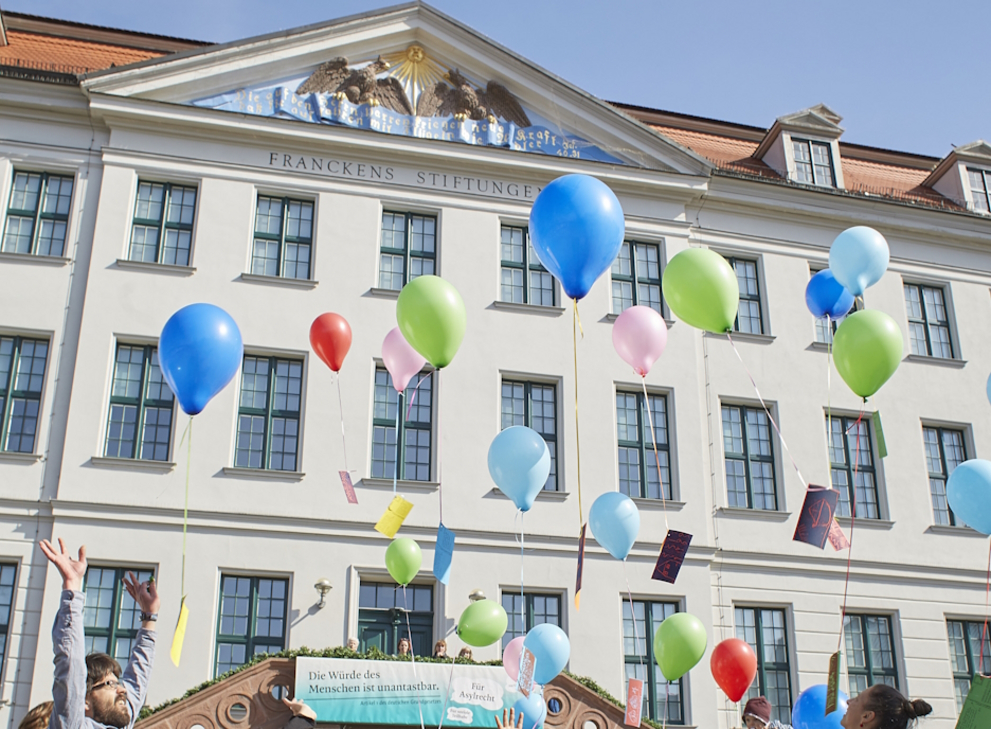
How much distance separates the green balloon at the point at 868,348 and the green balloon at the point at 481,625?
5505 mm

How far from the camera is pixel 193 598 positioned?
17.0 metres

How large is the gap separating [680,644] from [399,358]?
5.72 m

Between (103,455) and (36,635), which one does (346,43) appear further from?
(36,635)

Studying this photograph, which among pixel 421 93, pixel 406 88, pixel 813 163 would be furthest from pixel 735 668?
pixel 813 163

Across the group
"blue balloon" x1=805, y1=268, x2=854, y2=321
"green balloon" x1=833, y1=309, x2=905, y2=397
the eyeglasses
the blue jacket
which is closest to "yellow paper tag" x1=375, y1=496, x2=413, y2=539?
"green balloon" x1=833, y1=309, x2=905, y2=397

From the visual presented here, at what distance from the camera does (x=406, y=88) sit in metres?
21.7

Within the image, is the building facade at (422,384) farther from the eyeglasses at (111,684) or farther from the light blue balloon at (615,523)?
the eyeglasses at (111,684)

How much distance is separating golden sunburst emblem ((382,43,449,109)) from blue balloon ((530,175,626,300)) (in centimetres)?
1140

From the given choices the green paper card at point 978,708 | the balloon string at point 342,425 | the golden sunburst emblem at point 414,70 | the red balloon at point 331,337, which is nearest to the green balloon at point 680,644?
the red balloon at point 331,337

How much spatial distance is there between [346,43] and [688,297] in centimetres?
1212

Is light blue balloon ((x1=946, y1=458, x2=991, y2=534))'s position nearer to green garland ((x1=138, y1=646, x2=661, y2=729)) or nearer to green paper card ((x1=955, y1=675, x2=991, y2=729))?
green paper card ((x1=955, y1=675, x2=991, y2=729))

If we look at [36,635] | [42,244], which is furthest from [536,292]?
[36,635]

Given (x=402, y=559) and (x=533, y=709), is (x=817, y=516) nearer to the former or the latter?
(x=533, y=709)

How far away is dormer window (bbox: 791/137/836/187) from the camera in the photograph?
79.6 ft
